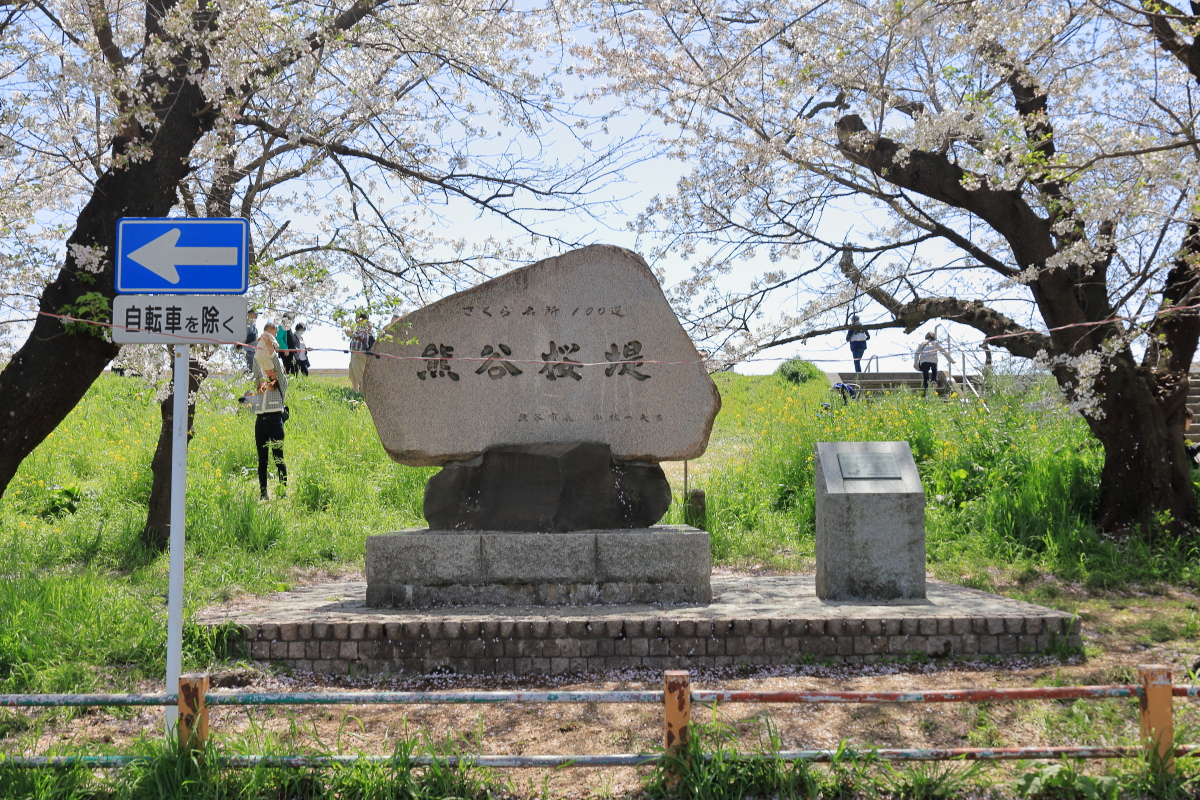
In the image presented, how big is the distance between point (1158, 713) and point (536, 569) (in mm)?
3660

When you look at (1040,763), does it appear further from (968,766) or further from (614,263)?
(614,263)

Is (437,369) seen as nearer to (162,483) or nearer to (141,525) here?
(162,483)

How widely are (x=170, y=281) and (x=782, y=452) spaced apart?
8076mm

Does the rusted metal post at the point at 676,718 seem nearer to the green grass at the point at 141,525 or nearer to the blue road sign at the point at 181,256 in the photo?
the blue road sign at the point at 181,256

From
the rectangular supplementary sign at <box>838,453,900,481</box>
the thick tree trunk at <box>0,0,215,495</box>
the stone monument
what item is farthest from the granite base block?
the thick tree trunk at <box>0,0,215,495</box>

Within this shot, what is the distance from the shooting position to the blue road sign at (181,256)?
3691mm

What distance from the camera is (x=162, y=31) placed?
562cm

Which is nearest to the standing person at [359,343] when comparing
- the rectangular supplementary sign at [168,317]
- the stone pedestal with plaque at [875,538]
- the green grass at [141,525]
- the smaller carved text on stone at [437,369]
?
the smaller carved text on stone at [437,369]

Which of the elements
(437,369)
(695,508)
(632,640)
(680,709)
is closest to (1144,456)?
(695,508)

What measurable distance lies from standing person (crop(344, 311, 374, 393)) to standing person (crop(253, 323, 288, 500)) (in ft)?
10.7

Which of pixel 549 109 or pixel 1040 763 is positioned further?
pixel 549 109

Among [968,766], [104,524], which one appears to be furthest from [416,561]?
[104,524]

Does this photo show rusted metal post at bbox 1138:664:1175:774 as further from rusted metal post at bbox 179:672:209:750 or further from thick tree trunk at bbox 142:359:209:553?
thick tree trunk at bbox 142:359:209:553

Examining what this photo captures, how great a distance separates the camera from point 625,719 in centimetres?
407
